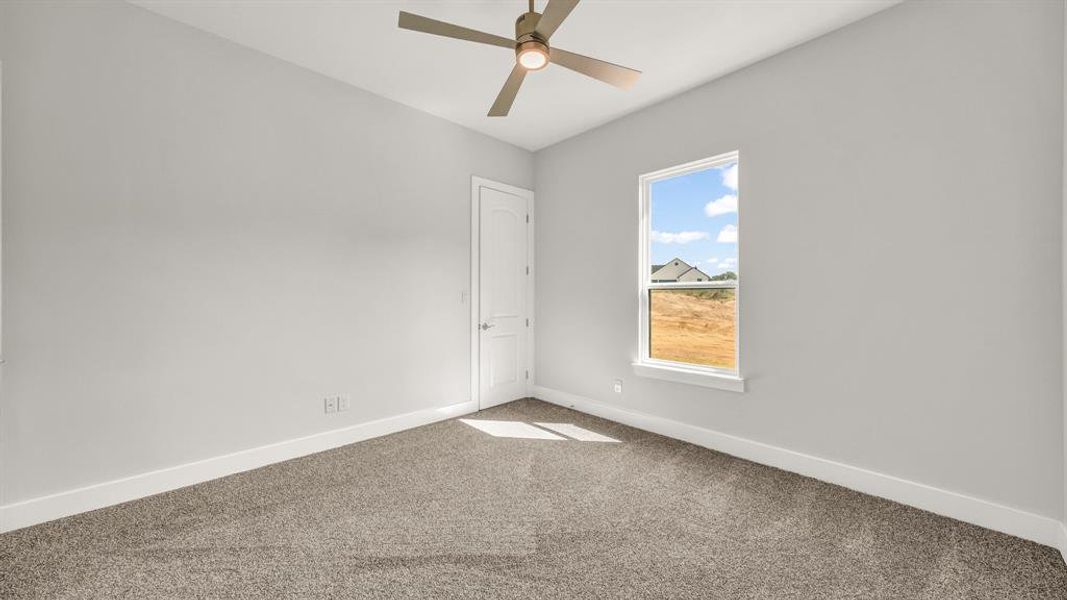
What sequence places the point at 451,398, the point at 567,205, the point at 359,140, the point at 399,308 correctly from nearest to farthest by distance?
the point at 359,140, the point at 399,308, the point at 451,398, the point at 567,205

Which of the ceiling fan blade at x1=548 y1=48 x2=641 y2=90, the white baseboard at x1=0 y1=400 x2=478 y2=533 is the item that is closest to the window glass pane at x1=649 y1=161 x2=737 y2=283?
the ceiling fan blade at x1=548 y1=48 x2=641 y2=90

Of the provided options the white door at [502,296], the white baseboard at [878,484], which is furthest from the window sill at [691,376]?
the white door at [502,296]

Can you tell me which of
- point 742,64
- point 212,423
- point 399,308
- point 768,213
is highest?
point 742,64

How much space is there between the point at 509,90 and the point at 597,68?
505mm

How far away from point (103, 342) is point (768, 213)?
162 inches

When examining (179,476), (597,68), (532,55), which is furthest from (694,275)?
(179,476)

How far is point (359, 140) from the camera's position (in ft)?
11.2

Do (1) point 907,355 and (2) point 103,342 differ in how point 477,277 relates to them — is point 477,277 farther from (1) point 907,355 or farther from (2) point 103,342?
(1) point 907,355

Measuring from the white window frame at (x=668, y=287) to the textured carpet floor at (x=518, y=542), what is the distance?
2.12 feet

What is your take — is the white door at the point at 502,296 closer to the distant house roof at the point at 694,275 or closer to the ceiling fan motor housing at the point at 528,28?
the distant house roof at the point at 694,275

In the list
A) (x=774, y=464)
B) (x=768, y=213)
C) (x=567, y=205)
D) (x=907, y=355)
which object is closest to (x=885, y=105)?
(x=768, y=213)

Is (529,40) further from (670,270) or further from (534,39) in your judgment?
(670,270)

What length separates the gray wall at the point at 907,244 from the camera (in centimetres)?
208

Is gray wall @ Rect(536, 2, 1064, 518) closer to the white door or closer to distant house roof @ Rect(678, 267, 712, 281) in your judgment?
distant house roof @ Rect(678, 267, 712, 281)
